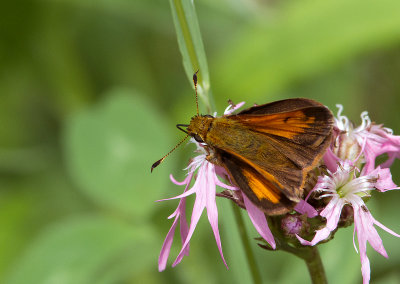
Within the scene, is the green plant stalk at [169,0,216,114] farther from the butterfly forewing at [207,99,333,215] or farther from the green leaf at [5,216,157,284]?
the green leaf at [5,216,157,284]

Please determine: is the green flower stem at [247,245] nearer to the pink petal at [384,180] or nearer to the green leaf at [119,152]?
the pink petal at [384,180]

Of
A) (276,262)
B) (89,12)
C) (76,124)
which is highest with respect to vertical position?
(89,12)

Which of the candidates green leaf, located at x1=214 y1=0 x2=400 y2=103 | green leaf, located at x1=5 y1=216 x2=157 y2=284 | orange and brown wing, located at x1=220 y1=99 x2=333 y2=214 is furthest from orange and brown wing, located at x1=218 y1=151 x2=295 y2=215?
green leaf, located at x1=214 y1=0 x2=400 y2=103

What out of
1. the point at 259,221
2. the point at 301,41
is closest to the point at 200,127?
the point at 259,221

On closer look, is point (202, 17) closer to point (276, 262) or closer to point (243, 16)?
point (243, 16)

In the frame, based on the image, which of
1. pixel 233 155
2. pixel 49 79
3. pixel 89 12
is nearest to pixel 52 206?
pixel 49 79

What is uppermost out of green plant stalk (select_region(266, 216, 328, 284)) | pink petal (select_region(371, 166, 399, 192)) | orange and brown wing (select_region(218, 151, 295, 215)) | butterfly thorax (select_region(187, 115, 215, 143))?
butterfly thorax (select_region(187, 115, 215, 143))

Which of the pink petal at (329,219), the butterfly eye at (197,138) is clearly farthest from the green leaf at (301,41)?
the pink petal at (329,219)
